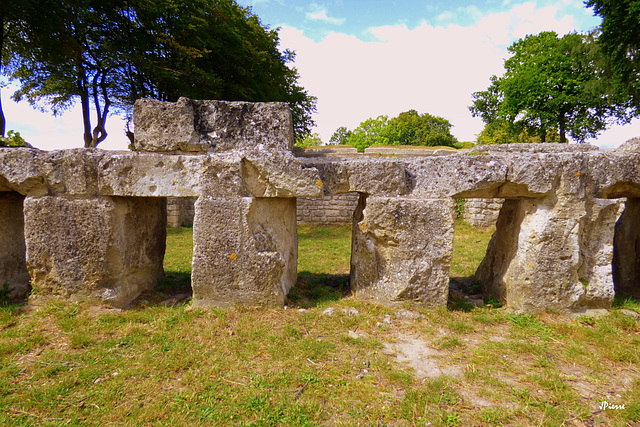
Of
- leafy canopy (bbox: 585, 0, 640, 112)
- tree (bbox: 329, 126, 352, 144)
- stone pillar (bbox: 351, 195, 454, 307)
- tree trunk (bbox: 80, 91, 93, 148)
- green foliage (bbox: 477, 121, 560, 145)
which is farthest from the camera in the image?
tree (bbox: 329, 126, 352, 144)

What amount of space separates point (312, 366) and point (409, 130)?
32.5 metres

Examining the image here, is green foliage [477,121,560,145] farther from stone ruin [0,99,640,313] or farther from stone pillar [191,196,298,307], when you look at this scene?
stone pillar [191,196,298,307]

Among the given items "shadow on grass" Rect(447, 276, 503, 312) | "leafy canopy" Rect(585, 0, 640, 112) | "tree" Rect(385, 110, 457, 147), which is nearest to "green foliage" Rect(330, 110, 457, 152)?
"tree" Rect(385, 110, 457, 147)

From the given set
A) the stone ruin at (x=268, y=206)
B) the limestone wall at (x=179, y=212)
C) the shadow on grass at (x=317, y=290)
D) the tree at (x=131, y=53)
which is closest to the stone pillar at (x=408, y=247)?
the stone ruin at (x=268, y=206)

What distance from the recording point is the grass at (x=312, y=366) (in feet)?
7.07

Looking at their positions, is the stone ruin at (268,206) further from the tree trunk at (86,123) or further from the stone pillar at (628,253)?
the tree trunk at (86,123)

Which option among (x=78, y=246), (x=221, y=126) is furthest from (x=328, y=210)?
(x=78, y=246)

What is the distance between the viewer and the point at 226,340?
3012 millimetres

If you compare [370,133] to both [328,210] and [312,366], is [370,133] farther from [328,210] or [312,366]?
[312,366]

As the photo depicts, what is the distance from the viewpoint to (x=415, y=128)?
3206 centimetres

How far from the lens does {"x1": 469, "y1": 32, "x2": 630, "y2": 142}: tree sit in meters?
19.6

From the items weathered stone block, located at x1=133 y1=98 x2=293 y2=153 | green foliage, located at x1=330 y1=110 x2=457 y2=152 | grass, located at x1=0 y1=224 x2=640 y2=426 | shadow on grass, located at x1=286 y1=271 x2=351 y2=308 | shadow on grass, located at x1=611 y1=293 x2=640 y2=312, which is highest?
green foliage, located at x1=330 y1=110 x2=457 y2=152

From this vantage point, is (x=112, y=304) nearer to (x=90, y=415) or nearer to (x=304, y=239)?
(x=90, y=415)

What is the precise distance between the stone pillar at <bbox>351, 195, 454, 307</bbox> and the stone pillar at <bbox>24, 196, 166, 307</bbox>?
2.82 metres
